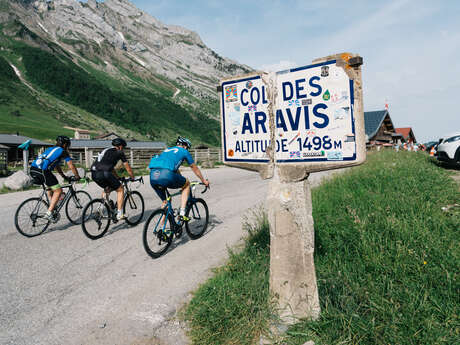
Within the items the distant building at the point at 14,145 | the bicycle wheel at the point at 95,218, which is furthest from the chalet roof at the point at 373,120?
the distant building at the point at 14,145

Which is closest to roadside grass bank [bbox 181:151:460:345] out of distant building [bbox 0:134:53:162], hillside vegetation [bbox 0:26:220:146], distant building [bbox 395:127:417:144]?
distant building [bbox 0:134:53:162]

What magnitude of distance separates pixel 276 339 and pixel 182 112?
158 m

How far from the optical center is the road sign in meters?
2.26

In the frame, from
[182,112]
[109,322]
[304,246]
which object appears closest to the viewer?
[304,246]

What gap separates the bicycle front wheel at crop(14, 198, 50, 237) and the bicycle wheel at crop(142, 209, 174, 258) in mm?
2685

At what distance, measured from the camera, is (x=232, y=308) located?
2.63 metres

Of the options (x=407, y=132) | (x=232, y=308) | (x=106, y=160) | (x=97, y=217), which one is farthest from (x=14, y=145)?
(x=407, y=132)

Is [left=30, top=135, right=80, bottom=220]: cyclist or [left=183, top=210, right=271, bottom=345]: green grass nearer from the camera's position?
[left=183, top=210, right=271, bottom=345]: green grass

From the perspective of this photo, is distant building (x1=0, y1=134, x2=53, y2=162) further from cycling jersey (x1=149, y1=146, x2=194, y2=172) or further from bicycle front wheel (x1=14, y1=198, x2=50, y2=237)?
cycling jersey (x1=149, y1=146, x2=194, y2=172)

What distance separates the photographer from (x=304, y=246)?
248 centimetres

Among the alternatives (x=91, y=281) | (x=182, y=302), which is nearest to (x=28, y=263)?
(x=91, y=281)

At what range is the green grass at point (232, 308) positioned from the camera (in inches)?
95.7

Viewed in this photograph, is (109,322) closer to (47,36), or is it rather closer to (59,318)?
(59,318)

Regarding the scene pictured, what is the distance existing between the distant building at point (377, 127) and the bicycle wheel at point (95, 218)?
103ft
